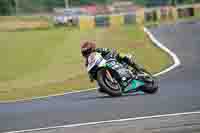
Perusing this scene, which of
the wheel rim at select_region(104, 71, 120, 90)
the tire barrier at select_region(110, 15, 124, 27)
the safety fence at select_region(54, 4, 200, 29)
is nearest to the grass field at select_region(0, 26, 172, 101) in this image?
the wheel rim at select_region(104, 71, 120, 90)

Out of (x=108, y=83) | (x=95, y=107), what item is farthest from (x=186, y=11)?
(x=95, y=107)

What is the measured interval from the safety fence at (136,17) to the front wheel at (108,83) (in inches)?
1788

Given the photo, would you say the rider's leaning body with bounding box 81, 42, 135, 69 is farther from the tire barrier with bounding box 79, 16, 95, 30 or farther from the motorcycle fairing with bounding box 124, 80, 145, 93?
the tire barrier with bounding box 79, 16, 95, 30

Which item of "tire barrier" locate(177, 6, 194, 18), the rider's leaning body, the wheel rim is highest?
"tire barrier" locate(177, 6, 194, 18)

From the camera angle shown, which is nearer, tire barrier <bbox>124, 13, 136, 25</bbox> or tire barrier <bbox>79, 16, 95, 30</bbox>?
tire barrier <bbox>79, 16, 95, 30</bbox>

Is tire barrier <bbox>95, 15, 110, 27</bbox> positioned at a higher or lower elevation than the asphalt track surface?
higher

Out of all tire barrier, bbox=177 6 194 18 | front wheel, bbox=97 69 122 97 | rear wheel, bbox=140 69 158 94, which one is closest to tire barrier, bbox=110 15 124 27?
tire barrier, bbox=177 6 194 18

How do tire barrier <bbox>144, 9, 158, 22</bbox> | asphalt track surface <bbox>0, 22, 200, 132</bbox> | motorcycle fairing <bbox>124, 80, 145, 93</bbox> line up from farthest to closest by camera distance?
tire barrier <bbox>144, 9, 158, 22</bbox>, motorcycle fairing <bbox>124, 80, 145, 93</bbox>, asphalt track surface <bbox>0, 22, 200, 132</bbox>

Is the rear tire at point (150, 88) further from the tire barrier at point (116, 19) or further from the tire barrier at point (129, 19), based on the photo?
the tire barrier at point (129, 19)

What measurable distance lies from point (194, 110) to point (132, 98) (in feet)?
9.26

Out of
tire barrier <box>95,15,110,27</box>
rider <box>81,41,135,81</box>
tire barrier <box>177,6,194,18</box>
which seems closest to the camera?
rider <box>81,41,135,81</box>

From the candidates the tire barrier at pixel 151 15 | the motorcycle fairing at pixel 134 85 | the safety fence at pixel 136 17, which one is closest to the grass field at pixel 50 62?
the motorcycle fairing at pixel 134 85

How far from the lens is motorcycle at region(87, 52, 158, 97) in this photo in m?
13.1

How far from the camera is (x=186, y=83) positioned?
15516mm
